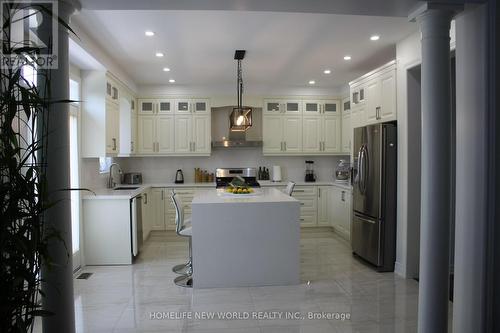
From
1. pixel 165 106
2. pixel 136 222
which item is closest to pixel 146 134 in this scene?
pixel 165 106

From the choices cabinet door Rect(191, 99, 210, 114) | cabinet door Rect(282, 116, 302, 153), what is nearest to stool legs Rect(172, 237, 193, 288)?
cabinet door Rect(191, 99, 210, 114)

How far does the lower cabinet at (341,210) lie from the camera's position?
568cm

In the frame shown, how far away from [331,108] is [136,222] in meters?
4.34

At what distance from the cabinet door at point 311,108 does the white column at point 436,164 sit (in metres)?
4.42

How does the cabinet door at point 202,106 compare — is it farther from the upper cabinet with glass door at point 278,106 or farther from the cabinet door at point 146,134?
the upper cabinet with glass door at point 278,106

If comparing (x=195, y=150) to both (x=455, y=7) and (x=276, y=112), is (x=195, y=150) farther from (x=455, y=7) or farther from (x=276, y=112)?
(x=455, y=7)

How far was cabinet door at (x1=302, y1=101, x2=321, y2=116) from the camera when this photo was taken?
6.82 metres

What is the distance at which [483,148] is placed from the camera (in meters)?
2.32

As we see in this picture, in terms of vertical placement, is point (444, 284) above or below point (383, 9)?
below

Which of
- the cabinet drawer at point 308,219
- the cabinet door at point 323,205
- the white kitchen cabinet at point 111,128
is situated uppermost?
the white kitchen cabinet at point 111,128

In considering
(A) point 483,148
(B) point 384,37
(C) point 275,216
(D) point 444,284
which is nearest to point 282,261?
(C) point 275,216

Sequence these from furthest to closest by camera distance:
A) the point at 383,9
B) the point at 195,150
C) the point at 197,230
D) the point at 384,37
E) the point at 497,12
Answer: the point at 195,150 → the point at 384,37 → the point at 197,230 → the point at 383,9 → the point at 497,12

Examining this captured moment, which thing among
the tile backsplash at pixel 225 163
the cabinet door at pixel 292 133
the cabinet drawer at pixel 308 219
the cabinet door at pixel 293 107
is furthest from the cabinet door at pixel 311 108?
the cabinet drawer at pixel 308 219

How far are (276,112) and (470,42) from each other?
14.7 ft
